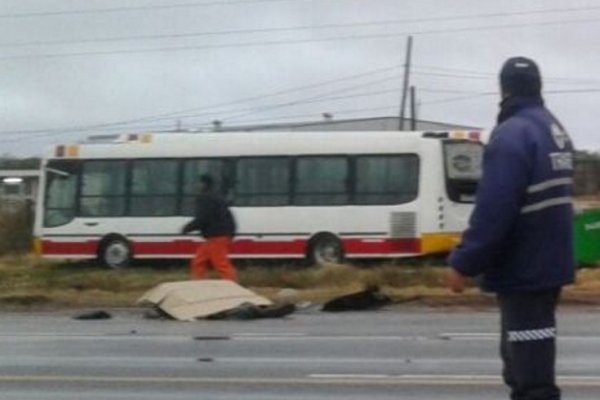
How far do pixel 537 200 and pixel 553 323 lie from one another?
1.88 feet

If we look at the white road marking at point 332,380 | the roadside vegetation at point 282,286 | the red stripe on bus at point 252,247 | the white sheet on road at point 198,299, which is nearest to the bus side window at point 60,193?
the red stripe on bus at point 252,247

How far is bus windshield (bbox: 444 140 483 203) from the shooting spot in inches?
1314

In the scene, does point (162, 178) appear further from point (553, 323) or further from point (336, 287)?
point (553, 323)

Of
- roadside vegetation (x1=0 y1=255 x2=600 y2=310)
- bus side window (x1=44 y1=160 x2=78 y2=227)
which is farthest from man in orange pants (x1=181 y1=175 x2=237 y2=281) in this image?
bus side window (x1=44 y1=160 x2=78 y2=227)

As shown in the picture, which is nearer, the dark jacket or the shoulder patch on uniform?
the shoulder patch on uniform

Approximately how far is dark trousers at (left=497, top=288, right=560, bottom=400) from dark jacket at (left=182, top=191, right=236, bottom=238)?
17.1 meters

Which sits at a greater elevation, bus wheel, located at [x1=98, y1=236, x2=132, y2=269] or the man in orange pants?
the man in orange pants

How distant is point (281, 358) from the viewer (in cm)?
1469

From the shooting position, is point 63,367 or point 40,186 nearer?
point 63,367

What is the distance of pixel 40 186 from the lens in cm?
3591

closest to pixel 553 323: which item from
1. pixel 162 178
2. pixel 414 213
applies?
pixel 414 213

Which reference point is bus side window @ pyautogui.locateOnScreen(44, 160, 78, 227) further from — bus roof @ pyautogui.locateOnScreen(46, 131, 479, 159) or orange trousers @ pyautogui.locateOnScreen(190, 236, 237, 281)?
orange trousers @ pyautogui.locateOnScreen(190, 236, 237, 281)

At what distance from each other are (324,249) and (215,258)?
8949mm

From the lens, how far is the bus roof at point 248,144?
1323 inches
